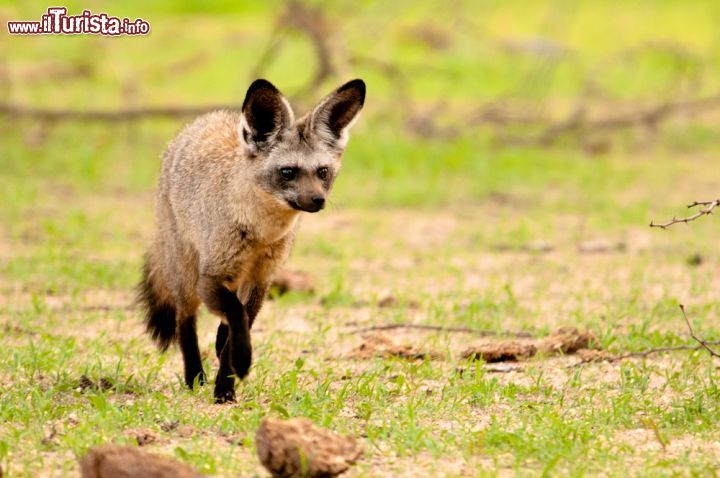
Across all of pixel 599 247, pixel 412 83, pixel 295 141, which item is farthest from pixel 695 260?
pixel 412 83

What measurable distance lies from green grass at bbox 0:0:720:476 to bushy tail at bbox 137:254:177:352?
140 mm

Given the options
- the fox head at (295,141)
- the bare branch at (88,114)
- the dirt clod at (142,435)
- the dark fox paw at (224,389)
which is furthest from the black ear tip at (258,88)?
the bare branch at (88,114)

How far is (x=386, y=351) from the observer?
5.98m

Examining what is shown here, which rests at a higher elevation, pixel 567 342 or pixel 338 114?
pixel 338 114

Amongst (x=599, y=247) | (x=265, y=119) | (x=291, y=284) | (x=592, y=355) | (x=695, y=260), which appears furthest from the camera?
(x=599, y=247)

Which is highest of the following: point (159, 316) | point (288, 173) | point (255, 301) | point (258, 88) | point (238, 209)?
point (258, 88)

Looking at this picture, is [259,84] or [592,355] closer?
[259,84]

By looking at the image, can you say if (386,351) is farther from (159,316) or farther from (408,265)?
(408,265)

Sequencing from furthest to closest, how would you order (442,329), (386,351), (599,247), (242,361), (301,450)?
(599,247)
(442,329)
(386,351)
(242,361)
(301,450)

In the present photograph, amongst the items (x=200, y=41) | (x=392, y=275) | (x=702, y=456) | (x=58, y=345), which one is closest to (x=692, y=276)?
(x=392, y=275)

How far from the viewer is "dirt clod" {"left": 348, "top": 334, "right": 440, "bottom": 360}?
597 cm

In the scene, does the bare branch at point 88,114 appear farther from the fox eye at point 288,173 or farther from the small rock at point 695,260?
the fox eye at point 288,173

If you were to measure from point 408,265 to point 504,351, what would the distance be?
2848mm

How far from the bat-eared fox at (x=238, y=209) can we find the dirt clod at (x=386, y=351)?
2.33 ft
